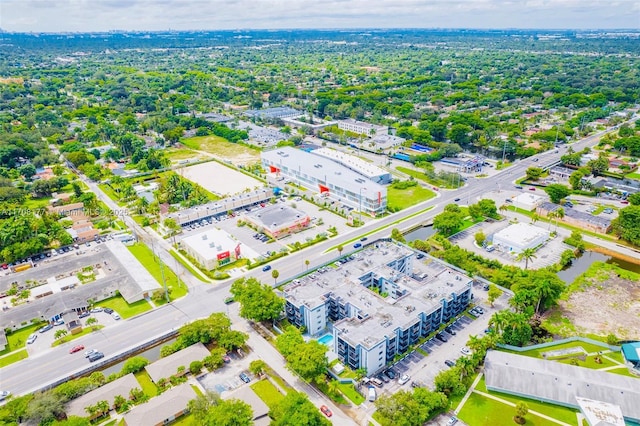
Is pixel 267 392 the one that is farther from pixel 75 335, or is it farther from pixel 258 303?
pixel 75 335

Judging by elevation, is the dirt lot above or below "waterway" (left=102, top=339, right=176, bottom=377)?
above

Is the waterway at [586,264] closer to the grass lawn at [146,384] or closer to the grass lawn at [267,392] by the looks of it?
the grass lawn at [267,392]

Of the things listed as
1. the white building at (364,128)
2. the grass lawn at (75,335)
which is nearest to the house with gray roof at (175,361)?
the grass lawn at (75,335)

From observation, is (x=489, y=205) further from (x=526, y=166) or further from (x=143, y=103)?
(x=143, y=103)

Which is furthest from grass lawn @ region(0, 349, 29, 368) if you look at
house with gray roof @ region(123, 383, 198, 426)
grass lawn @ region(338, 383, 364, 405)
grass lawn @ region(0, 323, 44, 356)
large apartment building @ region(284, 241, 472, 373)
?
grass lawn @ region(338, 383, 364, 405)

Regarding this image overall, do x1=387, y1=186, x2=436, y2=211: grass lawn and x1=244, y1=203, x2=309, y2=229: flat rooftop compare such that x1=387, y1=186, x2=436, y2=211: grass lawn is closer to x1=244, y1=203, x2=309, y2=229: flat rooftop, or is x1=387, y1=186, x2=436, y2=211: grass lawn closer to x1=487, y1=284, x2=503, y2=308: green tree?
x1=244, y1=203, x2=309, y2=229: flat rooftop
